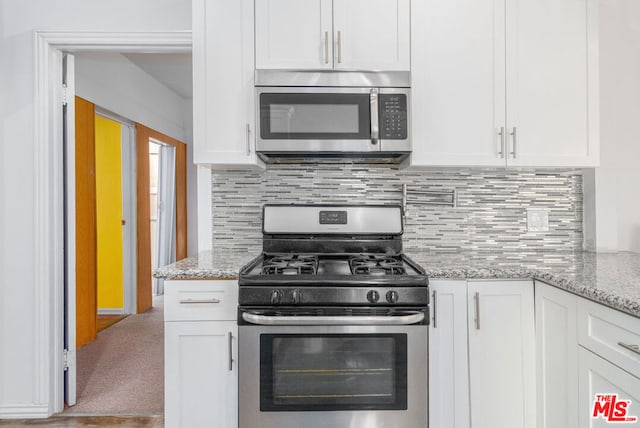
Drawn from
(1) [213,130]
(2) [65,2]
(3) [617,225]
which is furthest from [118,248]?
(3) [617,225]

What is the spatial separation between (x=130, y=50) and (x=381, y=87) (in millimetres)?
1489

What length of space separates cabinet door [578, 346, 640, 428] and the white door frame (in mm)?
2368

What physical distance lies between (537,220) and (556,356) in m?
0.93

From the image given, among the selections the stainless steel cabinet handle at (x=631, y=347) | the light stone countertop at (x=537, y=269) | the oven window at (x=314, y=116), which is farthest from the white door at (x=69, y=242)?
the stainless steel cabinet handle at (x=631, y=347)

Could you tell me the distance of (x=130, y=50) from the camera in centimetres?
221

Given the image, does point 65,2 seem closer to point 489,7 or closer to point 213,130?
point 213,130

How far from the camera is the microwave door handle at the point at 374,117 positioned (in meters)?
1.79

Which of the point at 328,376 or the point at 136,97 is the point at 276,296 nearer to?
the point at 328,376

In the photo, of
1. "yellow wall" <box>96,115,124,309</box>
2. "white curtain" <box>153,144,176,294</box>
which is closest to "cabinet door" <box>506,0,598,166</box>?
"yellow wall" <box>96,115,124,309</box>

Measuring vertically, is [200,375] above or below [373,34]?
A: below

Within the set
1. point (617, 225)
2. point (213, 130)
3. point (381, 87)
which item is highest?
point (381, 87)

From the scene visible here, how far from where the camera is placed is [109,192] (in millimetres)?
4039

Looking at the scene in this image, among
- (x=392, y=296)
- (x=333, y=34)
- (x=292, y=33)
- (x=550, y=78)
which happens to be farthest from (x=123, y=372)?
(x=550, y=78)

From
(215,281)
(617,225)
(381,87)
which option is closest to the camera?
(215,281)
